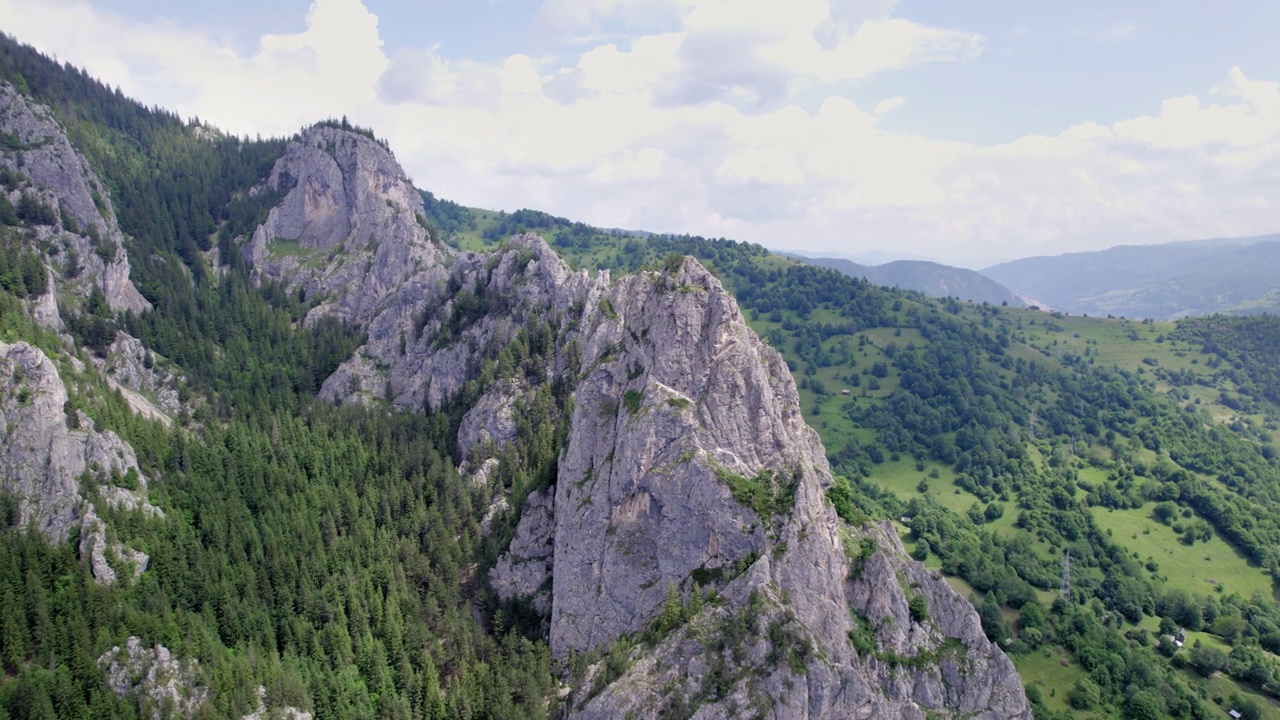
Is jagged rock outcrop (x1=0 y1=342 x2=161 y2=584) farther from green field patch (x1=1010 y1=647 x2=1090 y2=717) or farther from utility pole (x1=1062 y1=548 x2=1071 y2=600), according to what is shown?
utility pole (x1=1062 y1=548 x2=1071 y2=600)

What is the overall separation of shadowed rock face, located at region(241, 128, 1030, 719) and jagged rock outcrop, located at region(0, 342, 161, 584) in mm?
56418


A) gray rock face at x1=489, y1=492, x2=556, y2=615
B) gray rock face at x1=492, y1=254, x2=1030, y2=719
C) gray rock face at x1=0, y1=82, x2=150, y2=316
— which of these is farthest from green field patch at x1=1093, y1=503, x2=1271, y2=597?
gray rock face at x1=0, y1=82, x2=150, y2=316

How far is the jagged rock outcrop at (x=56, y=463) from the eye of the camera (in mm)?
97375

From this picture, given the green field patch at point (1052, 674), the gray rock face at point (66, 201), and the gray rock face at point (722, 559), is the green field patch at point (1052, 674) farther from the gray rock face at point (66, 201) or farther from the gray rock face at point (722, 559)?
the gray rock face at point (66, 201)

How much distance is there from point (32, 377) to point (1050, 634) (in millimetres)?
180863

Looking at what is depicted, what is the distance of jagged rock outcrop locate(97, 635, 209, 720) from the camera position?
81125mm

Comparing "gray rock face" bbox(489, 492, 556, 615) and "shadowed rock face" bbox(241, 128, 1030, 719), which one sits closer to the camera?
"shadowed rock face" bbox(241, 128, 1030, 719)

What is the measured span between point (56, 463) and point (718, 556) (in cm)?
9768

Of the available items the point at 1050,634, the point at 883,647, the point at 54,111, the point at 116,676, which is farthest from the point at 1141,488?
the point at 54,111

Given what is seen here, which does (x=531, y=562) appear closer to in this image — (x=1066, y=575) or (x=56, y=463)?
(x=56, y=463)

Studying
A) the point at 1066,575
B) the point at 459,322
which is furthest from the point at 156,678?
the point at 1066,575

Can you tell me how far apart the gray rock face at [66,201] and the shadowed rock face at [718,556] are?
400 feet

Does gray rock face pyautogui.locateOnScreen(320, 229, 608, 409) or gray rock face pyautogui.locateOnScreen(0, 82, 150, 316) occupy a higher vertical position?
gray rock face pyautogui.locateOnScreen(0, 82, 150, 316)

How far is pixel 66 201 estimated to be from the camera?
561 feet
